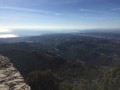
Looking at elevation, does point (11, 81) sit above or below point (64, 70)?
above

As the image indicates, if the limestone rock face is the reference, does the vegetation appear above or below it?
below

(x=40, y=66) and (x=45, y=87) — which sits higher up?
(x=45, y=87)

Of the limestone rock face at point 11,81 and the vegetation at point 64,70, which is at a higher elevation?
the limestone rock face at point 11,81

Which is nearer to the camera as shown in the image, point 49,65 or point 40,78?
point 40,78

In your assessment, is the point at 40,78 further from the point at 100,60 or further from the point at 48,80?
the point at 100,60

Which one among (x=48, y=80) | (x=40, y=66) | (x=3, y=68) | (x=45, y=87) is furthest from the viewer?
(x=40, y=66)

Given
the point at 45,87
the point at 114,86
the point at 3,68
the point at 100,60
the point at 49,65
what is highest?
the point at 3,68

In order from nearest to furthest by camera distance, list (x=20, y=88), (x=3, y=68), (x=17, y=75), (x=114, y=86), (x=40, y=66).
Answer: (x=20, y=88) < (x=17, y=75) < (x=3, y=68) < (x=114, y=86) < (x=40, y=66)

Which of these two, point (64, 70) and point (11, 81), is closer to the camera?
point (11, 81)

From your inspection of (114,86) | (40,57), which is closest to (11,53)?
(40,57)

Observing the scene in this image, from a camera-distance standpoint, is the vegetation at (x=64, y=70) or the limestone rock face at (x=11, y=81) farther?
the vegetation at (x=64, y=70)

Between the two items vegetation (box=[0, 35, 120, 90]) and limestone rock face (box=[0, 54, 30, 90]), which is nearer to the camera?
limestone rock face (box=[0, 54, 30, 90])
